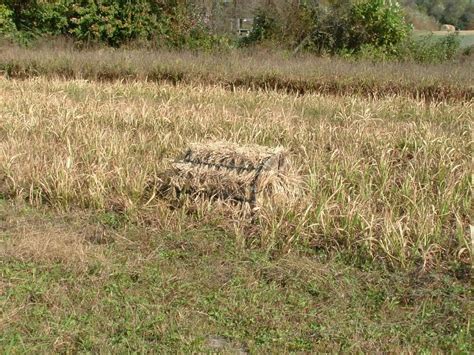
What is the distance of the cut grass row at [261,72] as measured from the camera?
1036cm

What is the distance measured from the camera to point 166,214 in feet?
14.8

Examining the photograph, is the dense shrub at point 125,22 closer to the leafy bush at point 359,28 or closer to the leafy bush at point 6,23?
the leafy bush at point 6,23

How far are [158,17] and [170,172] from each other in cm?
1307

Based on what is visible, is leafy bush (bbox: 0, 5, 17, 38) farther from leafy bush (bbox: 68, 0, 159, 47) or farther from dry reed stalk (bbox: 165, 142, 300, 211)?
dry reed stalk (bbox: 165, 142, 300, 211)

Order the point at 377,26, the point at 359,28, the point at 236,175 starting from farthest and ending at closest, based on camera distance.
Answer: the point at 359,28 < the point at 377,26 < the point at 236,175

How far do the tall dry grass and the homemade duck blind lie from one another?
215 mm

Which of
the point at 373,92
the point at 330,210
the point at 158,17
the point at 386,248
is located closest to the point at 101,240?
the point at 330,210

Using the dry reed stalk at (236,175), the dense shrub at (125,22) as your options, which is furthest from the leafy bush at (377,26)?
the dry reed stalk at (236,175)

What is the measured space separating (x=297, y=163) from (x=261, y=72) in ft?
19.9

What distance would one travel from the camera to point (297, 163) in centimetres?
564

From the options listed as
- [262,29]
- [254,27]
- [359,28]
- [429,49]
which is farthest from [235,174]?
[254,27]

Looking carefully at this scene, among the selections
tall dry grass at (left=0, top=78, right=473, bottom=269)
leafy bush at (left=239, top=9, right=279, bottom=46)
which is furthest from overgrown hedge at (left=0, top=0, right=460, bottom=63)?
tall dry grass at (left=0, top=78, right=473, bottom=269)

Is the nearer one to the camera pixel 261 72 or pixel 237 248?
pixel 237 248

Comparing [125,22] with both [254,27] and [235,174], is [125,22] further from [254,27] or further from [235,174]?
[235,174]
